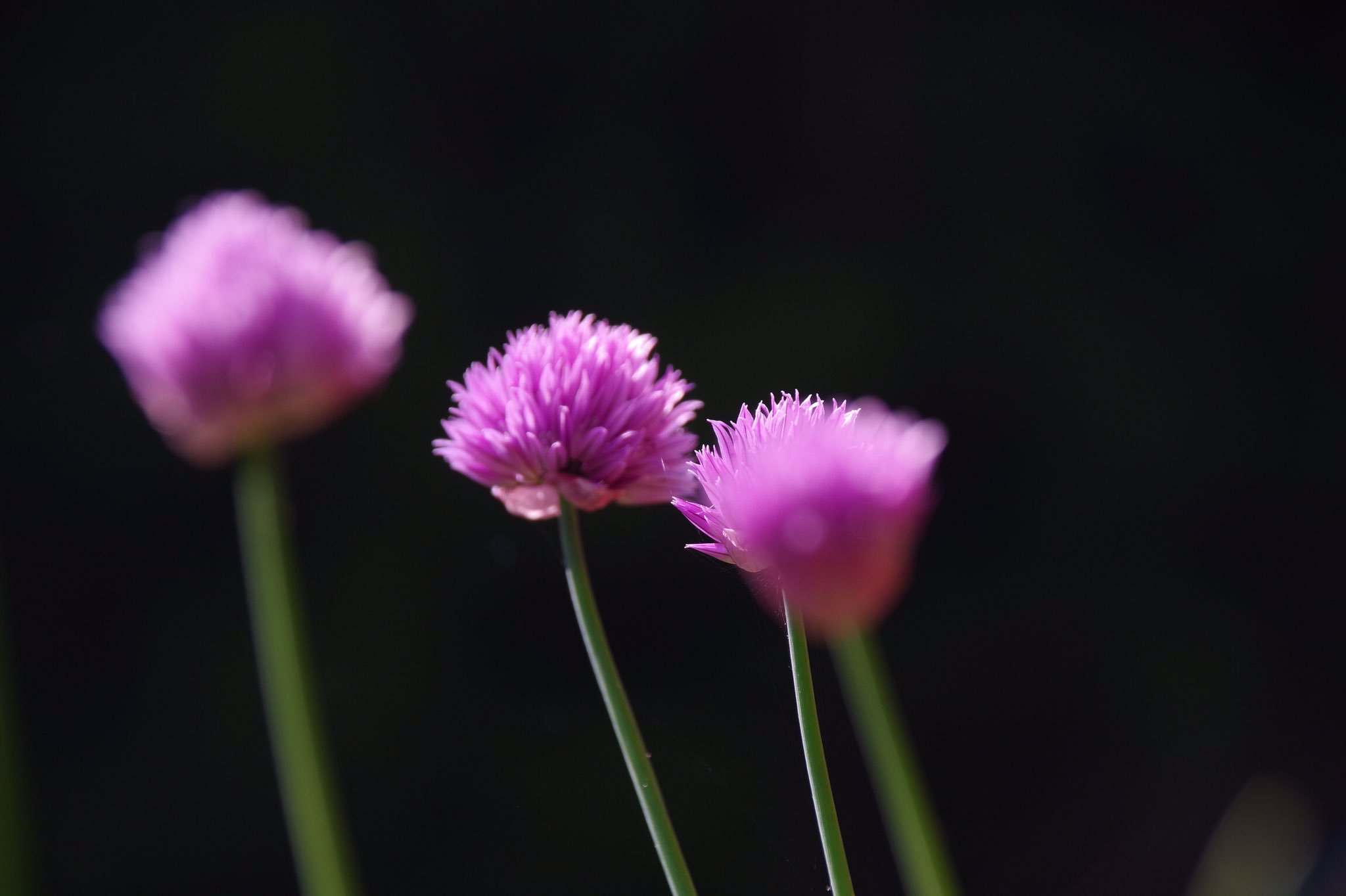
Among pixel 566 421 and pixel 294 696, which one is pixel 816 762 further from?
pixel 294 696

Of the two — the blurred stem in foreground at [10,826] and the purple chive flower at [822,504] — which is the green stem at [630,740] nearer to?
the purple chive flower at [822,504]

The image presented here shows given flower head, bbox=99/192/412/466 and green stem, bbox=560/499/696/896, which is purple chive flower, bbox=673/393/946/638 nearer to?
green stem, bbox=560/499/696/896

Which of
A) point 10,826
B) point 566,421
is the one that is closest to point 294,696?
point 10,826

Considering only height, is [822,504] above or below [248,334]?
below

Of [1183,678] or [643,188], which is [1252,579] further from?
[643,188]

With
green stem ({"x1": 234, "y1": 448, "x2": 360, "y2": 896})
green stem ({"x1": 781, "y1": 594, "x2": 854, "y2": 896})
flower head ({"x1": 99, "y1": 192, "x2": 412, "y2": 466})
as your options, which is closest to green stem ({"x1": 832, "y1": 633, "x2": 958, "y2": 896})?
green stem ({"x1": 781, "y1": 594, "x2": 854, "y2": 896})

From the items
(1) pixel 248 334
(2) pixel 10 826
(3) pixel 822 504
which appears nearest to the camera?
(3) pixel 822 504

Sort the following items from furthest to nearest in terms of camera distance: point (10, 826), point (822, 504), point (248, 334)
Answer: point (248, 334)
point (10, 826)
point (822, 504)

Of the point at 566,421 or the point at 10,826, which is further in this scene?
the point at 10,826
